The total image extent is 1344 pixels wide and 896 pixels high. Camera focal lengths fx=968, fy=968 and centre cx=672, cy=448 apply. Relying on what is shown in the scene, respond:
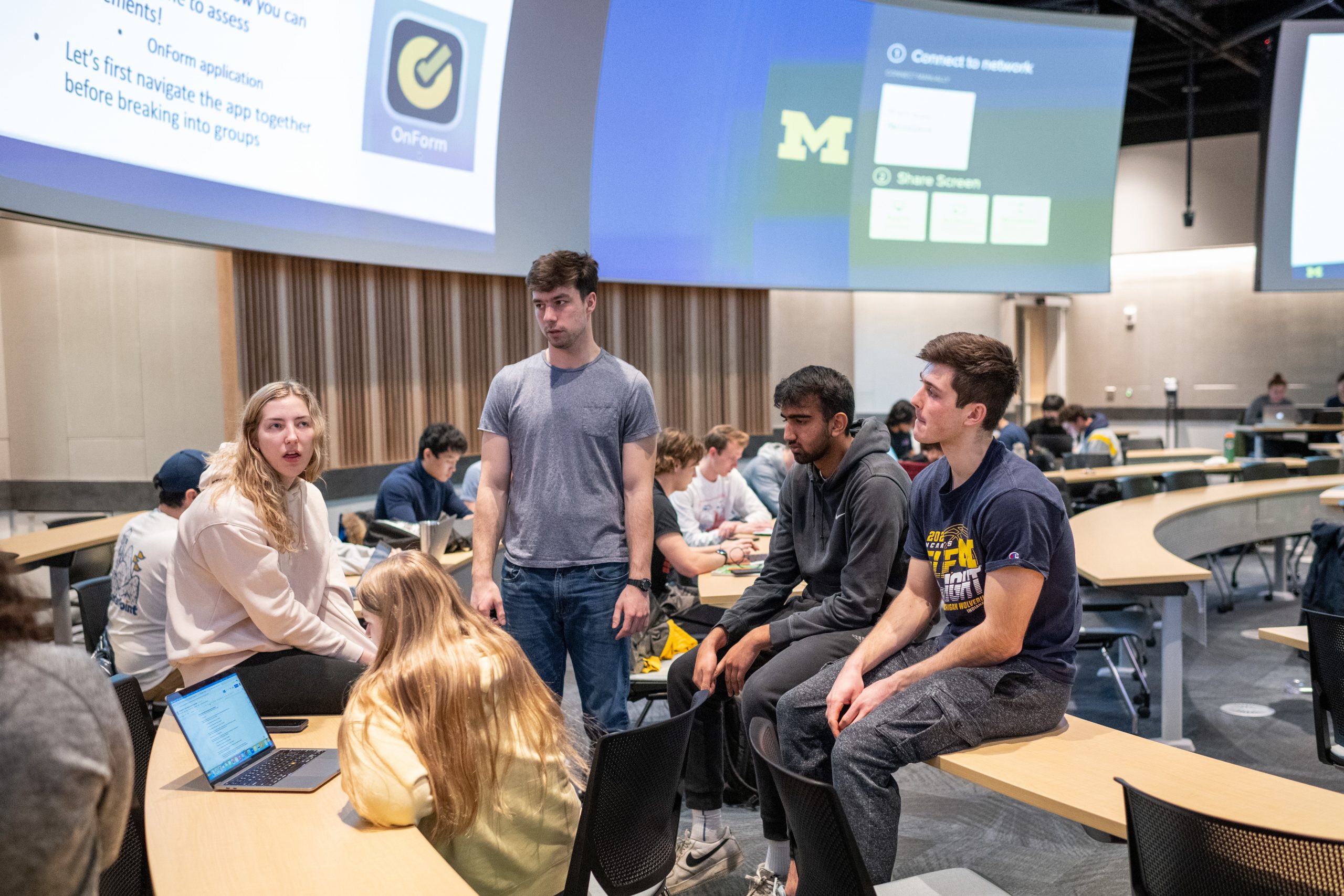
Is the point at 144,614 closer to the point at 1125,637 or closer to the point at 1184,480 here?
the point at 1125,637

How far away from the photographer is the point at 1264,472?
692 cm

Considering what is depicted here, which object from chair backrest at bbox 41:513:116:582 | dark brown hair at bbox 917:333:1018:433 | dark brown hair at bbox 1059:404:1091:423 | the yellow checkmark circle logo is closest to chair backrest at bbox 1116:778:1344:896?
dark brown hair at bbox 917:333:1018:433

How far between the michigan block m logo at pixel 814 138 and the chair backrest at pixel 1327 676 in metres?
5.95

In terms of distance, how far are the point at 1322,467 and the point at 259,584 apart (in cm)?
780

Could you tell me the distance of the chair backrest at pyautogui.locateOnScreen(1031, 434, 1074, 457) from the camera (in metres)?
Result: 8.69

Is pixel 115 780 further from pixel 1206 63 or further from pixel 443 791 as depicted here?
pixel 1206 63

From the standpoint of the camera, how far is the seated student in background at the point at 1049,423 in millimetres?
8891

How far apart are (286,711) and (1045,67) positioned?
28.0 feet

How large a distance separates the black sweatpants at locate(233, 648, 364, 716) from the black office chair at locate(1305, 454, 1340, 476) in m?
7.47

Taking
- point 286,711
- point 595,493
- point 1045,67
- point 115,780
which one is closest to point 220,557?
point 286,711

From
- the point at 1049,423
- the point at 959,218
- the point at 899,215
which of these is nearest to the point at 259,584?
the point at 899,215

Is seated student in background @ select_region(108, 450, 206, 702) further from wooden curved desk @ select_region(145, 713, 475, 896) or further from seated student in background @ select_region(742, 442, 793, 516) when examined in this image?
seated student in background @ select_region(742, 442, 793, 516)

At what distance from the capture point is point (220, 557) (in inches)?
91.4

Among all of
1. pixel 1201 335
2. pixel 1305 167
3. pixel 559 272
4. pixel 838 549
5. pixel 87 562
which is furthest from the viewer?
pixel 1201 335
